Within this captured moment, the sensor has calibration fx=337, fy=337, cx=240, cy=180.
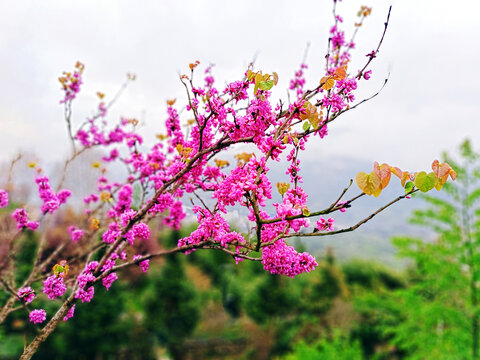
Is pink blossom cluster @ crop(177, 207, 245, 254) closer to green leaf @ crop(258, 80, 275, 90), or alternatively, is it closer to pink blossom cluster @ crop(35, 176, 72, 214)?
green leaf @ crop(258, 80, 275, 90)

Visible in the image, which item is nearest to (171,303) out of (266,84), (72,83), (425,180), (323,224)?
(72,83)

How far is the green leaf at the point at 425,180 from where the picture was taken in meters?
1.57

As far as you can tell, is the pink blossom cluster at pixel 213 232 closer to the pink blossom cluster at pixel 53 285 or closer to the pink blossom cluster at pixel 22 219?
the pink blossom cluster at pixel 53 285

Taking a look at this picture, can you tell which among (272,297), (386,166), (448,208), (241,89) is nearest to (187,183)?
(241,89)

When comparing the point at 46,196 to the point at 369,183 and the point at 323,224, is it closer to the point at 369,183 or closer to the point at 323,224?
the point at 323,224

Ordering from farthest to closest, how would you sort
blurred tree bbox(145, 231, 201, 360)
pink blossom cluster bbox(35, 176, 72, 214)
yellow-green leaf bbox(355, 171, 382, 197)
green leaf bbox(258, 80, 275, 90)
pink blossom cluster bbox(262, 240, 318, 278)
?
blurred tree bbox(145, 231, 201, 360) → pink blossom cluster bbox(35, 176, 72, 214) → pink blossom cluster bbox(262, 240, 318, 278) → green leaf bbox(258, 80, 275, 90) → yellow-green leaf bbox(355, 171, 382, 197)

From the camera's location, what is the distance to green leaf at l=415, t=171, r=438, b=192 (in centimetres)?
157

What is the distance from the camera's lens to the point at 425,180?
1.58 m

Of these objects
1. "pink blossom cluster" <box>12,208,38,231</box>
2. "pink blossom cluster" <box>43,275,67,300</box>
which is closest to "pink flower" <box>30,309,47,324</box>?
"pink blossom cluster" <box>43,275,67,300</box>

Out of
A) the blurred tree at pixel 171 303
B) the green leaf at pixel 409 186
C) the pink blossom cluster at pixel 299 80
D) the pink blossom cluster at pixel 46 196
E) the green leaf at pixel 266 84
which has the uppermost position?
the pink blossom cluster at pixel 299 80

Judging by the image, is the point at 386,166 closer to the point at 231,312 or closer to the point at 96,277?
the point at 96,277

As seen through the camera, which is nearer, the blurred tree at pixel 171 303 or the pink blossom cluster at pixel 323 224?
the pink blossom cluster at pixel 323 224

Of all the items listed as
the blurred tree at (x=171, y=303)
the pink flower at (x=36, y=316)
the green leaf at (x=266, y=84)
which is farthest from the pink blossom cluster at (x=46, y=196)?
the blurred tree at (x=171, y=303)

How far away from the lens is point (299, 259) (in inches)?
76.8
